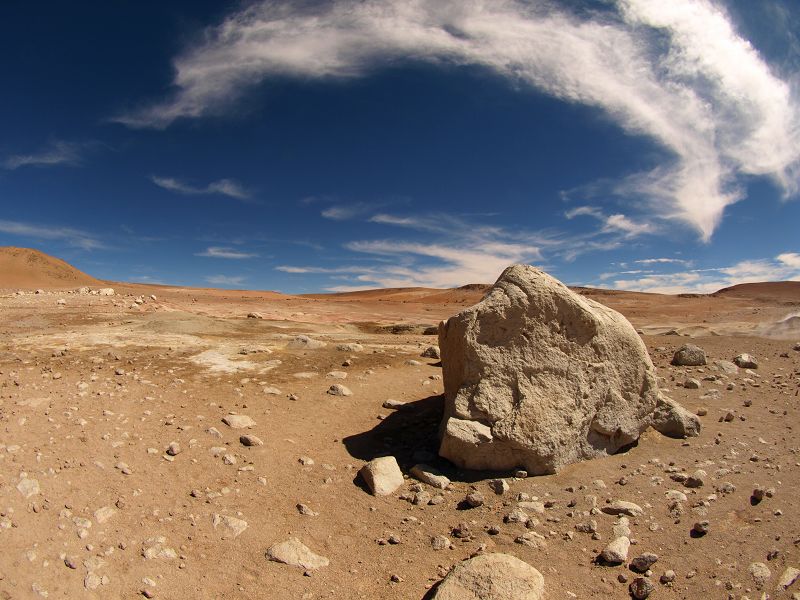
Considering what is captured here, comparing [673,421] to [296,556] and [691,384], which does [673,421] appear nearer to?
[691,384]

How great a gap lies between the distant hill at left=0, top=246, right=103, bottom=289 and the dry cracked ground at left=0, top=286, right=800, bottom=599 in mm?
44503

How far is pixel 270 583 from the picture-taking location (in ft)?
12.0

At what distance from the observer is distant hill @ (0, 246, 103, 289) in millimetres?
43750

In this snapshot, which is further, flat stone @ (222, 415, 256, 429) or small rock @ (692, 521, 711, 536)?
flat stone @ (222, 415, 256, 429)

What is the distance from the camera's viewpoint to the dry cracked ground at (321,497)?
368cm

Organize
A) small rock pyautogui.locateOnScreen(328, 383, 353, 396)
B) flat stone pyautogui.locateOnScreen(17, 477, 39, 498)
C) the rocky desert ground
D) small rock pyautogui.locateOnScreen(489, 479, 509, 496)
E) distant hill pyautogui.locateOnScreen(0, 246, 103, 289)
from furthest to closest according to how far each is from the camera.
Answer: distant hill pyautogui.locateOnScreen(0, 246, 103, 289) < small rock pyautogui.locateOnScreen(328, 383, 353, 396) < small rock pyautogui.locateOnScreen(489, 479, 509, 496) < flat stone pyautogui.locateOnScreen(17, 477, 39, 498) < the rocky desert ground

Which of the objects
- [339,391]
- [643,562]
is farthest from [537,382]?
[339,391]

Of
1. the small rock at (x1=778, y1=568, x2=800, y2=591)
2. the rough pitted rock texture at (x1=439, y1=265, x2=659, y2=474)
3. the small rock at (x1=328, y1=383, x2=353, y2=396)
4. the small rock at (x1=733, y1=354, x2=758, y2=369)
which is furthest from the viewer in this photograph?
the small rock at (x1=733, y1=354, x2=758, y2=369)

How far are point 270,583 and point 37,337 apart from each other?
9966 millimetres

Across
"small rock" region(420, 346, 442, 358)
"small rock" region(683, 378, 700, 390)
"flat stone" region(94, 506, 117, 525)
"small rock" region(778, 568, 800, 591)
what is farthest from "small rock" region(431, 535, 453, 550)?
"small rock" region(420, 346, 442, 358)

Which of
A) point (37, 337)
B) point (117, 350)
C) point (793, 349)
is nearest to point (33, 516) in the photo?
point (117, 350)

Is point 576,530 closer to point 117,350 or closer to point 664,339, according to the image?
point 117,350

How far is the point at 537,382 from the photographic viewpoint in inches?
222

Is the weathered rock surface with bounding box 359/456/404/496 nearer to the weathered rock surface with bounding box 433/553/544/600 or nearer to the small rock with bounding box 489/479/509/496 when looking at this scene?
the small rock with bounding box 489/479/509/496
